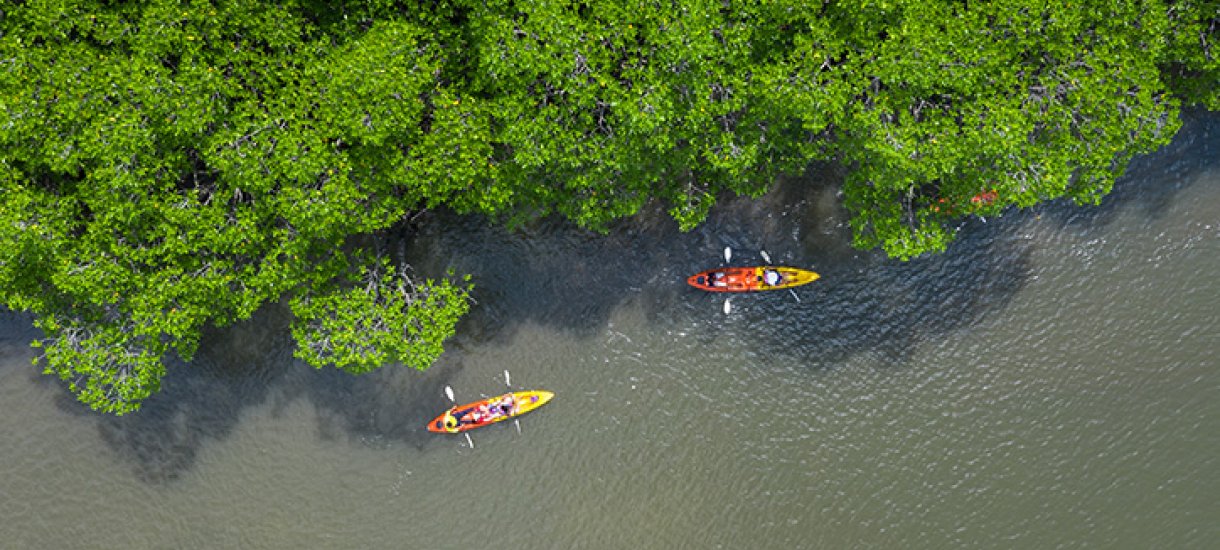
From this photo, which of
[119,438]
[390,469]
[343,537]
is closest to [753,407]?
[390,469]

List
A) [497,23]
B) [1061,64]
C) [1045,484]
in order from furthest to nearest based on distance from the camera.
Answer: [1045,484] → [1061,64] → [497,23]

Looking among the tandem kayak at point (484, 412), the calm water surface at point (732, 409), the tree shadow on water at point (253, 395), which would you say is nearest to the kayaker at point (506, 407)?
the tandem kayak at point (484, 412)

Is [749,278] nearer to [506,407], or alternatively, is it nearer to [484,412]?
[506,407]

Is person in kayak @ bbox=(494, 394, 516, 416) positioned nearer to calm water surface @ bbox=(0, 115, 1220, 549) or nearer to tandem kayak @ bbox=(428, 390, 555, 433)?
tandem kayak @ bbox=(428, 390, 555, 433)

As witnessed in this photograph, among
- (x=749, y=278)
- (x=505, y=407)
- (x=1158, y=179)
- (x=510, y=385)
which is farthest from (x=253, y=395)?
(x=1158, y=179)

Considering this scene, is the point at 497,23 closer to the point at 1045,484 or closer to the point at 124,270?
the point at 124,270

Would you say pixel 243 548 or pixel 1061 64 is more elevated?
pixel 1061 64

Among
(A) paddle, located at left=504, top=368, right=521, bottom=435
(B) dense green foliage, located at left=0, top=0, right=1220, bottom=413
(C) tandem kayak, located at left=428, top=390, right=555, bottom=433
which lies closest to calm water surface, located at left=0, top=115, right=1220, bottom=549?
(A) paddle, located at left=504, top=368, right=521, bottom=435
